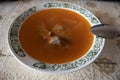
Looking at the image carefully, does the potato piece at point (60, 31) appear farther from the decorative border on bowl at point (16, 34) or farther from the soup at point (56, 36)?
the decorative border on bowl at point (16, 34)

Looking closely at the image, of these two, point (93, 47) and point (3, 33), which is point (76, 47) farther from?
point (3, 33)

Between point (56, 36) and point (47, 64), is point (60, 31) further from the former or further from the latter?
point (47, 64)

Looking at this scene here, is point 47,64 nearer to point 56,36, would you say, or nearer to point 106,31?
point 56,36

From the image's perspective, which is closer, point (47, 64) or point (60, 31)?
point (47, 64)

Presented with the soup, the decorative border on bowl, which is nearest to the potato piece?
the soup

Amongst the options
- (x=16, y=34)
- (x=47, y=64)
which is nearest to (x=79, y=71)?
(x=47, y=64)

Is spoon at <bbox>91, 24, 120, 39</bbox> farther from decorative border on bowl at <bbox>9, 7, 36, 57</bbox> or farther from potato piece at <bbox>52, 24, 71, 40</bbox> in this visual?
decorative border on bowl at <bbox>9, 7, 36, 57</bbox>

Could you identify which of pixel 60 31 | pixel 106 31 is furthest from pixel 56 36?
pixel 106 31

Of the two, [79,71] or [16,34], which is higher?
[16,34]
